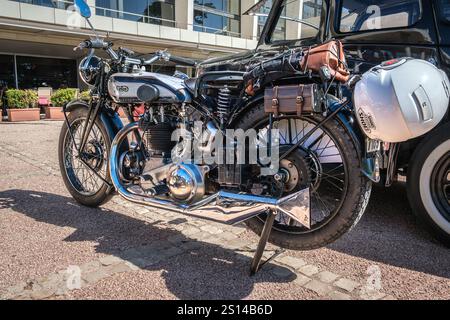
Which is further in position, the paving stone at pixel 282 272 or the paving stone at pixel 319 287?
the paving stone at pixel 282 272

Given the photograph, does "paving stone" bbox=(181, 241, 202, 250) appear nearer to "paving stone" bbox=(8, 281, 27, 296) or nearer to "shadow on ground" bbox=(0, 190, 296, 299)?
"shadow on ground" bbox=(0, 190, 296, 299)

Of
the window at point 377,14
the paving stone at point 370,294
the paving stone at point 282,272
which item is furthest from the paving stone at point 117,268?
the window at point 377,14

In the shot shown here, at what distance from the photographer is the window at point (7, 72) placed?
1795cm

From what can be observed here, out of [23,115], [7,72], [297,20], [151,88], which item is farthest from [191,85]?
[7,72]

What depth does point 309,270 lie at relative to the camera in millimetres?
2566

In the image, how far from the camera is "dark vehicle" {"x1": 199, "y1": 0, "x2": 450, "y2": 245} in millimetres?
2820

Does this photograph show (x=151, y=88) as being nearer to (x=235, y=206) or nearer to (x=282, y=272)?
(x=235, y=206)

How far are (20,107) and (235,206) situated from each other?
42.7 ft

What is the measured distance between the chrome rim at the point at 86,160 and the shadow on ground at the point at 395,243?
212cm

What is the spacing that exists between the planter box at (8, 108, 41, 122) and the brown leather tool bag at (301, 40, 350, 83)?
13.0m

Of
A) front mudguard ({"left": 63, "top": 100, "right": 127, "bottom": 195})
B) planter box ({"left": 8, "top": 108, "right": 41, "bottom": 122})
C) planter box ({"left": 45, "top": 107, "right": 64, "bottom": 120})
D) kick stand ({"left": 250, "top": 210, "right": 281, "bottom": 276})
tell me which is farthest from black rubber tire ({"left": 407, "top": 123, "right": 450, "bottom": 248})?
planter box ({"left": 45, "top": 107, "right": 64, "bottom": 120})

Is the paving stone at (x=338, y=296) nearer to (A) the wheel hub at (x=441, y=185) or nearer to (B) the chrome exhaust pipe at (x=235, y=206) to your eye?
(B) the chrome exhaust pipe at (x=235, y=206)

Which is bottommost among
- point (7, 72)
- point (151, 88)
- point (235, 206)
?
point (235, 206)
